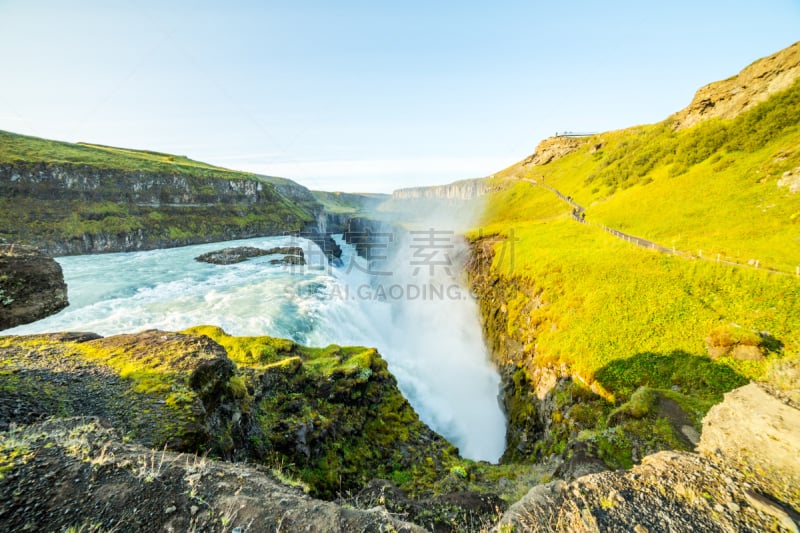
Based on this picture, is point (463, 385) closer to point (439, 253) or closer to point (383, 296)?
point (383, 296)

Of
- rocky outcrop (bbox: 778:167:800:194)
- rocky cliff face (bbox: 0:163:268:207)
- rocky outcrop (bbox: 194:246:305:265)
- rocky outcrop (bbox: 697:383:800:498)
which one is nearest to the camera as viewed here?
rocky outcrop (bbox: 697:383:800:498)

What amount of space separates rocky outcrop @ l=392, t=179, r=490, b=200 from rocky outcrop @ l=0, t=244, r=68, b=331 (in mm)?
118620

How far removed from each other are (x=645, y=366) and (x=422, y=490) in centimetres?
1176

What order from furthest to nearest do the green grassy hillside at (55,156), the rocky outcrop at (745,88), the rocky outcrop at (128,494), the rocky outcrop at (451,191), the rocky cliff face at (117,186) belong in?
the rocky outcrop at (451,191) → the green grassy hillside at (55,156) → the rocky cliff face at (117,186) → the rocky outcrop at (745,88) → the rocky outcrop at (128,494)

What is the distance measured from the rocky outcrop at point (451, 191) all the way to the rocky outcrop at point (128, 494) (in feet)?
393

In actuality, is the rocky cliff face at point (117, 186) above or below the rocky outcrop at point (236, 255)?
above

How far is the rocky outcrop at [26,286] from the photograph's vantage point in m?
6.76

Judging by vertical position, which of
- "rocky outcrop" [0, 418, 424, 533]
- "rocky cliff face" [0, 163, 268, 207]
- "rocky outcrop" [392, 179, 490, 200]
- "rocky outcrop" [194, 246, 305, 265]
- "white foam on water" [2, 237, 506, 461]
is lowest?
"white foam on water" [2, 237, 506, 461]

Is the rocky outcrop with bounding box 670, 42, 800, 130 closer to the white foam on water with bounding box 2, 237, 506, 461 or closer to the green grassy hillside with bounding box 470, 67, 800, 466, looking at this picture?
the green grassy hillside with bounding box 470, 67, 800, 466

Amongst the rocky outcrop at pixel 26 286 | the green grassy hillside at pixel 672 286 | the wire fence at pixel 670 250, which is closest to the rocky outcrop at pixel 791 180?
the green grassy hillside at pixel 672 286

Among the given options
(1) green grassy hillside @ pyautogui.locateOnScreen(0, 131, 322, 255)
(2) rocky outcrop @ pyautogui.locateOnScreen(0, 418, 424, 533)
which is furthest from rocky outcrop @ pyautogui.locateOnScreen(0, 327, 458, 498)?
(1) green grassy hillside @ pyautogui.locateOnScreen(0, 131, 322, 255)

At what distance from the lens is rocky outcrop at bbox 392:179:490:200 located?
123m

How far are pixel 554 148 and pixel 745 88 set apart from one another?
227 ft

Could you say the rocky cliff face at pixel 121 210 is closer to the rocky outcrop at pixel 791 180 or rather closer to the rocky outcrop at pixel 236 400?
the rocky outcrop at pixel 236 400
